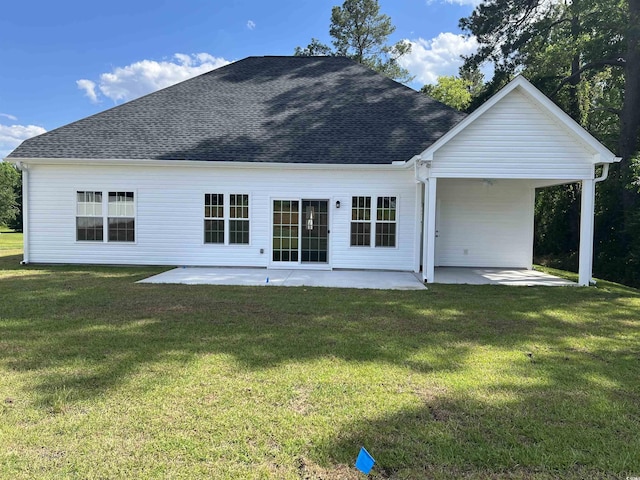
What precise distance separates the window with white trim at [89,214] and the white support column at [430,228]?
9833mm

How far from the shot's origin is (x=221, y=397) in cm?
384

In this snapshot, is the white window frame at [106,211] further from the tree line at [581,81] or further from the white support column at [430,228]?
the tree line at [581,81]

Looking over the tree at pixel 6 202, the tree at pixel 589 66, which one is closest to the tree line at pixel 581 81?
the tree at pixel 589 66

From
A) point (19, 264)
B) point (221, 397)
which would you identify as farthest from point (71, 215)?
point (221, 397)

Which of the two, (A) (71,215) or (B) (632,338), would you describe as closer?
(B) (632,338)

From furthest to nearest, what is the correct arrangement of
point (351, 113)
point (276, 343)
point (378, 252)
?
point (351, 113) → point (378, 252) → point (276, 343)

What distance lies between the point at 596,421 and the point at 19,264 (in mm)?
15180

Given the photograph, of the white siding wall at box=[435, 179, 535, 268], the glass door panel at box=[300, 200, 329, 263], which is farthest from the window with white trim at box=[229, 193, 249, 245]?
the white siding wall at box=[435, 179, 535, 268]

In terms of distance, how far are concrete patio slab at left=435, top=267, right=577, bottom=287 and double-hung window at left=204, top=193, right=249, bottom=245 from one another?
5978 millimetres

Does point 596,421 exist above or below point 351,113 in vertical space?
below

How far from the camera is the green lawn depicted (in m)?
→ 2.90

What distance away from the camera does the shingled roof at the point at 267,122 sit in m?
12.8

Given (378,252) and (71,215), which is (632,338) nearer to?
(378,252)

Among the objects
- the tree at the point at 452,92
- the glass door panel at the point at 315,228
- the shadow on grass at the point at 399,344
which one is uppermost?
the tree at the point at 452,92
